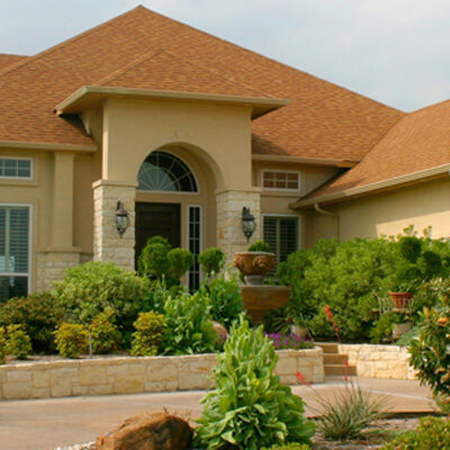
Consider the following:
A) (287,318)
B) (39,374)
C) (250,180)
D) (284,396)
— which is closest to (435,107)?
(250,180)

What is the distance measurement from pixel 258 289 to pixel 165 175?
5110mm

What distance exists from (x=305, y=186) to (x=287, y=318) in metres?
4.73

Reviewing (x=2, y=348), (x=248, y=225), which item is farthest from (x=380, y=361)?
(x=2, y=348)

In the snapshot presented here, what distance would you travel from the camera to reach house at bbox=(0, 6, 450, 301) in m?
16.9

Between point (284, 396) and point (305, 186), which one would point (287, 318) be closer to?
point (305, 186)

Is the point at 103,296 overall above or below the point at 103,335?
above

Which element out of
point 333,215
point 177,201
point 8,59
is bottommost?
point 333,215

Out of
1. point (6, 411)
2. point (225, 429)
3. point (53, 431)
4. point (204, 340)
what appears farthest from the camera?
point (204, 340)

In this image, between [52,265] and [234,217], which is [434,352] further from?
[52,265]

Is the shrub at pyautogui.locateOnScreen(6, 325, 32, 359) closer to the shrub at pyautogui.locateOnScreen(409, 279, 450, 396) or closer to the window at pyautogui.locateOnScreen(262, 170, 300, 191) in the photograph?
the shrub at pyautogui.locateOnScreen(409, 279, 450, 396)

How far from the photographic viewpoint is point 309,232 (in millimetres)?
19984

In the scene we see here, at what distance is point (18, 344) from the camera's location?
465 inches

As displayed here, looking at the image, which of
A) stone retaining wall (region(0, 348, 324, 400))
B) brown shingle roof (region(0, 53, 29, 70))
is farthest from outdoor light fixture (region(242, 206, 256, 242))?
brown shingle roof (region(0, 53, 29, 70))

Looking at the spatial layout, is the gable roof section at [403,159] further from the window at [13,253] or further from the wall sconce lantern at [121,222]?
the window at [13,253]
